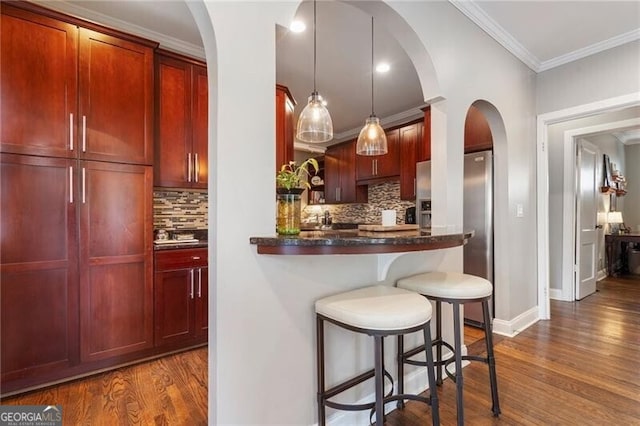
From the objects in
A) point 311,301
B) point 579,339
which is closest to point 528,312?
point 579,339

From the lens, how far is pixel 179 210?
3.06 meters

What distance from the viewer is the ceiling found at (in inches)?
91.0

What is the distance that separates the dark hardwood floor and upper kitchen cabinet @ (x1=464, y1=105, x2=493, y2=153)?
1.85 m

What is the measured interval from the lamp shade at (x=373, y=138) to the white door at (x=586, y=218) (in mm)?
3234

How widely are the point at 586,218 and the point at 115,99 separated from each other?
5.65m

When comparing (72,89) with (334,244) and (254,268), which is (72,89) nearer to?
(254,268)

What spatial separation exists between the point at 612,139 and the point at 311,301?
271 inches

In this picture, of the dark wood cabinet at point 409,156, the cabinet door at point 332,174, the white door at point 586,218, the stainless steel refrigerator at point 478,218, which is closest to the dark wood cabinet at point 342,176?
the cabinet door at point 332,174

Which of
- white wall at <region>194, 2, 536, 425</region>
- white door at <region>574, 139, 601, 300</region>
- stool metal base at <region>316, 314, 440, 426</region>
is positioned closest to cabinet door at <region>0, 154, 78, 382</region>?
white wall at <region>194, 2, 536, 425</region>

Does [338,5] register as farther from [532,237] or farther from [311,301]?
[532,237]

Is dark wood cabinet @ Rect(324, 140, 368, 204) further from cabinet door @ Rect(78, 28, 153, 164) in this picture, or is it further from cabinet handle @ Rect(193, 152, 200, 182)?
cabinet door @ Rect(78, 28, 153, 164)

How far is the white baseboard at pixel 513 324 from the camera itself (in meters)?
2.86

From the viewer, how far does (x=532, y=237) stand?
3.18 meters

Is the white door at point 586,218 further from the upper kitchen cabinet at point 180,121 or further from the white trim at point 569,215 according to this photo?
the upper kitchen cabinet at point 180,121
